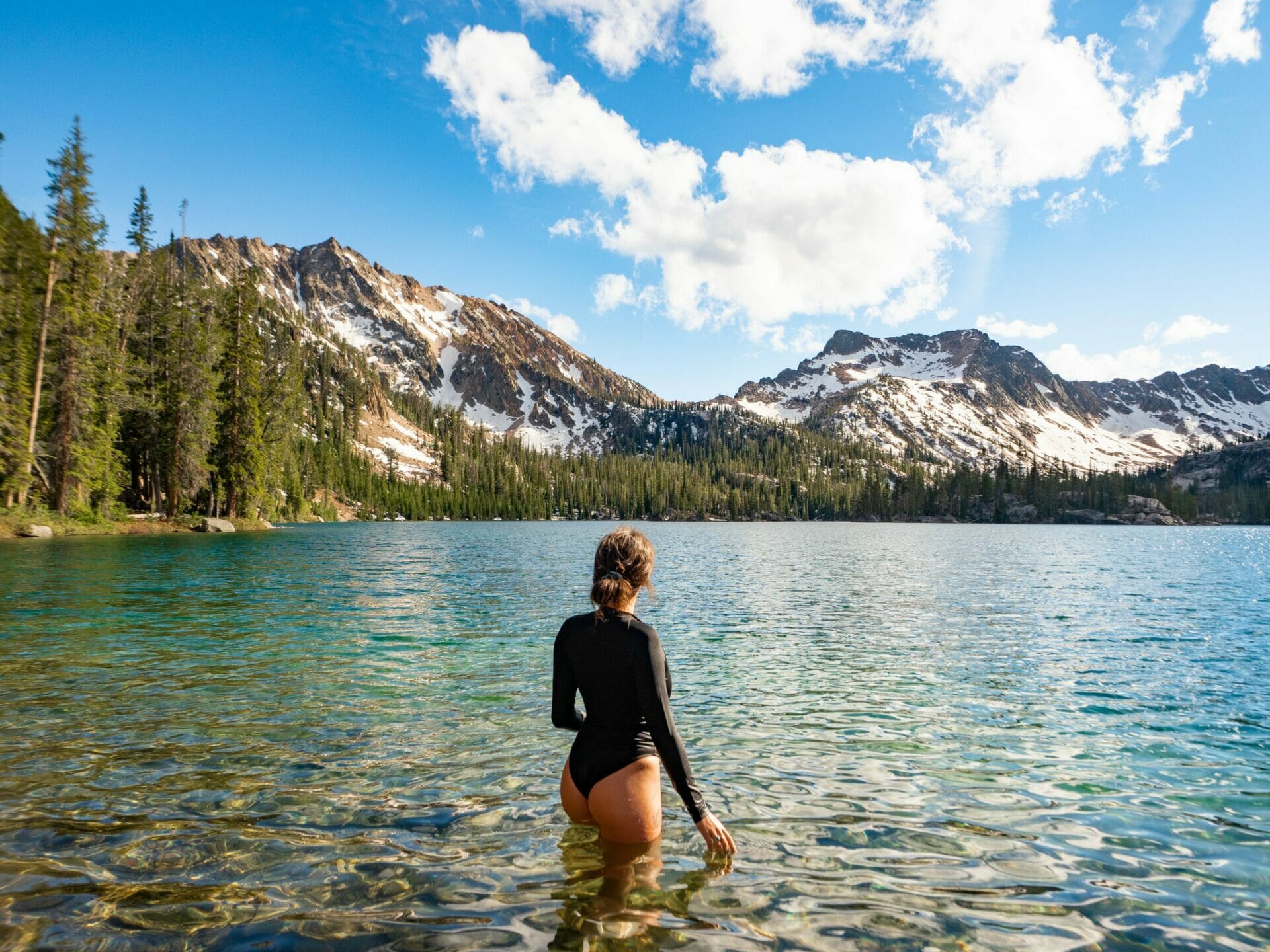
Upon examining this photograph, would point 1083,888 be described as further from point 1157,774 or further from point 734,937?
point 1157,774

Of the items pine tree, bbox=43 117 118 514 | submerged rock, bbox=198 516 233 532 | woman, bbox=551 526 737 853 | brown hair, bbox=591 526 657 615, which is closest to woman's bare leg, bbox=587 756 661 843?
woman, bbox=551 526 737 853

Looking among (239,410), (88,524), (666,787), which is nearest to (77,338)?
(88,524)

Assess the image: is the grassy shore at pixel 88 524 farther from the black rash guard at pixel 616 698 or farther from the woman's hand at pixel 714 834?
the woman's hand at pixel 714 834

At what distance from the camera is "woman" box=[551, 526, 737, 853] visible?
608 cm

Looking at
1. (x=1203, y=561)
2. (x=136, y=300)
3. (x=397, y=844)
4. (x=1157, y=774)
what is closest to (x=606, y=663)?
(x=397, y=844)

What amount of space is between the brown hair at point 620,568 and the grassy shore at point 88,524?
62.0 metres

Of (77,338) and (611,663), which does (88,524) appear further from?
(611,663)

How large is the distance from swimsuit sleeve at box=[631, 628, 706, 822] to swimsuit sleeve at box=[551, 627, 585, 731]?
0.72 meters

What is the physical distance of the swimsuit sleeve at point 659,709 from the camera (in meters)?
6.05

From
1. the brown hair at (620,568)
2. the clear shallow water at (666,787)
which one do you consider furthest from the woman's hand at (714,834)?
the brown hair at (620,568)

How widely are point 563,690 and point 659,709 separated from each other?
3.31 ft

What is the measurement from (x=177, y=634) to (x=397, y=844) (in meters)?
16.1

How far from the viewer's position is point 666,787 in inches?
351

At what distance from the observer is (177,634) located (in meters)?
19.0
